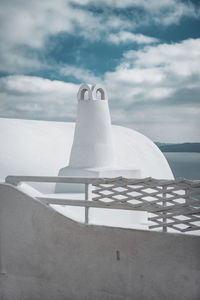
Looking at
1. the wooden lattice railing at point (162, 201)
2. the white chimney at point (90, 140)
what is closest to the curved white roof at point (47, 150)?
the white chimney at point (90, 140)

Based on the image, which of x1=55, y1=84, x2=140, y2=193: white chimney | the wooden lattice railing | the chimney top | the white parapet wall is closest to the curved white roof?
x1=55, y1=84, x2=140, y2=193: white chimney

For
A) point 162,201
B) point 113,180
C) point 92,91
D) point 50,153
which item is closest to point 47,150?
point 50,153

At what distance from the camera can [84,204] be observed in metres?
7.23

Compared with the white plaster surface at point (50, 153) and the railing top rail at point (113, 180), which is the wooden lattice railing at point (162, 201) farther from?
the white plaster surface at point (50, 153)

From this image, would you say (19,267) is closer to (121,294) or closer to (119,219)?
(121,294)

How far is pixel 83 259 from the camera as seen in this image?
24.3 ft

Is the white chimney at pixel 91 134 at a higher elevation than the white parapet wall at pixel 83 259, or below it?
higher

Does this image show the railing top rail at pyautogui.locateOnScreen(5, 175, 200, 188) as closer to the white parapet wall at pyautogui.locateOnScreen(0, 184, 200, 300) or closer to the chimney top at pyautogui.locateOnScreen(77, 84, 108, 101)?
the white parapet wall at pyautogui.locateOnScreen(0, 184, 200, 300)

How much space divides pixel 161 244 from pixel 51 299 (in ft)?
8.03

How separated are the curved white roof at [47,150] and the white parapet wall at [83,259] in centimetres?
555

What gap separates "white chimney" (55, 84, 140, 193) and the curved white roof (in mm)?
1090

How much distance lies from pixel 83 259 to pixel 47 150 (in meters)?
8.94

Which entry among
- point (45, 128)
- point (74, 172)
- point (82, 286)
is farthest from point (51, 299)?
point (45, 128)

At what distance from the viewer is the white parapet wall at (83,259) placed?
6633 millimetres
